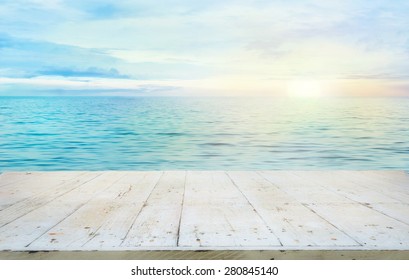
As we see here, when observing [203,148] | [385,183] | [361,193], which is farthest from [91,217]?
[203,148]

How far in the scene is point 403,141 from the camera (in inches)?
486

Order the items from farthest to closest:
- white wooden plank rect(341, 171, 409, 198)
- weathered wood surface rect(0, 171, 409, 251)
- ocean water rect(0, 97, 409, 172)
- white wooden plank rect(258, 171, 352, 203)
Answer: ocean water rect(0, 97, 409, 172) < white wooden plank rect(341, 171, 409, 198) < white wooden plank rect(258, 171, 352, 203) < weathered wood surface rect(0, 171, 409, 251)

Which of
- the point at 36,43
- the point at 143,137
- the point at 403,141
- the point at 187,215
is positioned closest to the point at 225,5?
the point at 143,137

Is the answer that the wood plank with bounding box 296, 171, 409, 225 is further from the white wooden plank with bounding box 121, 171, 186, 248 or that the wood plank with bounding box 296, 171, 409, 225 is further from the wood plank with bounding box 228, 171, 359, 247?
the white wooden plank with bounding box 121, 171, 186, 248

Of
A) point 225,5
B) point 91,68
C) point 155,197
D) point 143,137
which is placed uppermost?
point 225,5

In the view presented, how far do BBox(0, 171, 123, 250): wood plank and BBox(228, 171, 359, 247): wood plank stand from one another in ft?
2.69

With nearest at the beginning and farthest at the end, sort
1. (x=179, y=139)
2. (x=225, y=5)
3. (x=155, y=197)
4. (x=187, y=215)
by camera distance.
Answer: (x=187, y=215) → (x=155, y=197) → (x=179, y=139) → (x=225, y=5)

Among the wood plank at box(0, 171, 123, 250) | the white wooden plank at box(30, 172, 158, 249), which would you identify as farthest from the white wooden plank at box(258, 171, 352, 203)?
the wood plank at box(0, 171, 123, 250)

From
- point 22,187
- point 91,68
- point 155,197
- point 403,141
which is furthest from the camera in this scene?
point 91,68

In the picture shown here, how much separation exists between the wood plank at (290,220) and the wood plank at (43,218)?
0.82 meters

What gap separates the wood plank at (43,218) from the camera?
1741 mm

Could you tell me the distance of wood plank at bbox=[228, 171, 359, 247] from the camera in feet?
5.65

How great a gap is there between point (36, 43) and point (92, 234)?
1200 inches
